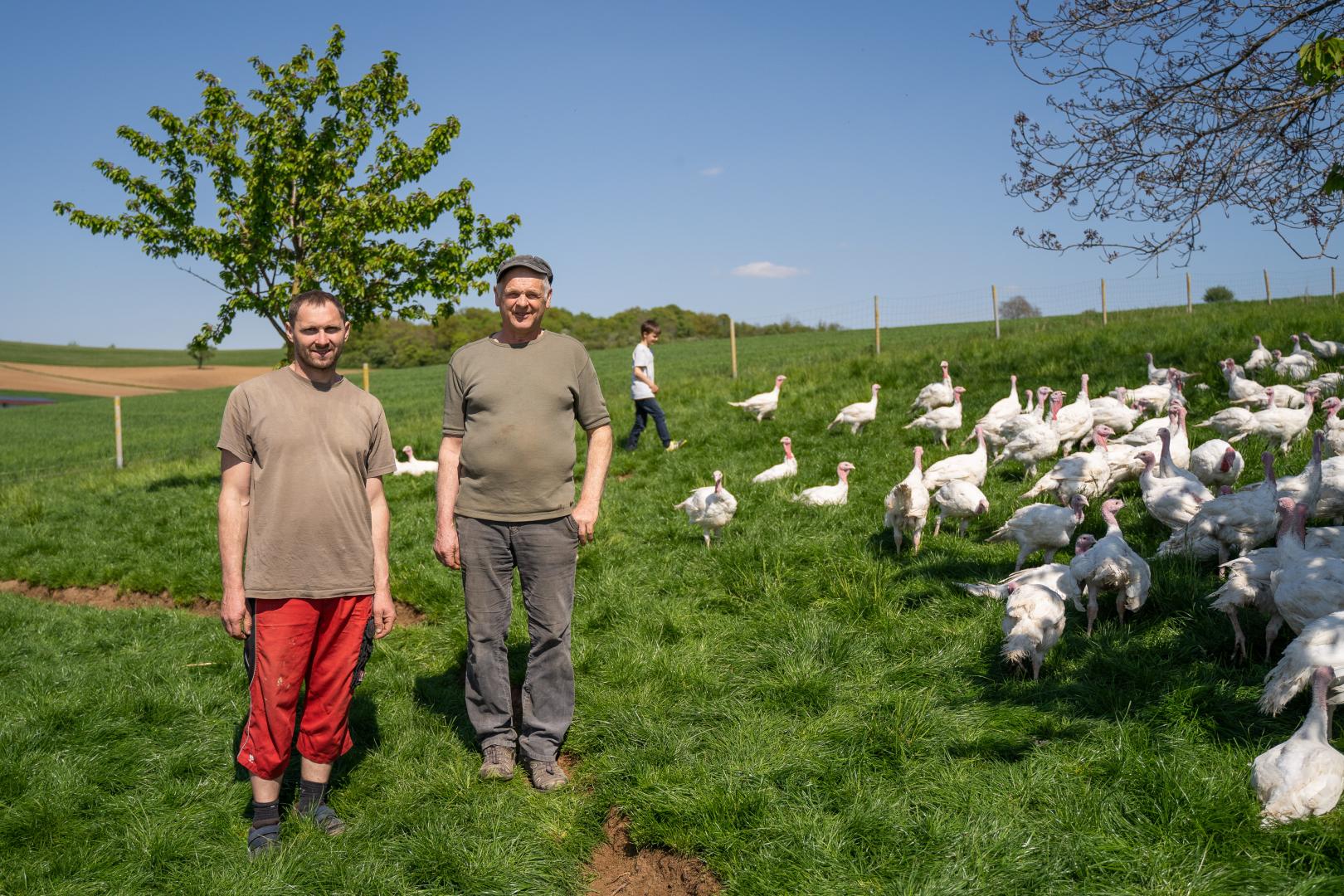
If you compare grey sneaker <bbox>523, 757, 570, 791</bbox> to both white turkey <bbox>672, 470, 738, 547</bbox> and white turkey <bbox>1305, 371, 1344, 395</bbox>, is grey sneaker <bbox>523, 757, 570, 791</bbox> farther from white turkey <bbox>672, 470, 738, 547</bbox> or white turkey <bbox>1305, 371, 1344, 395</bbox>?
white turkey <bbox>1305, 371, 1344, 395</bbox>

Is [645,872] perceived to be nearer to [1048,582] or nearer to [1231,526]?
[1048,582]

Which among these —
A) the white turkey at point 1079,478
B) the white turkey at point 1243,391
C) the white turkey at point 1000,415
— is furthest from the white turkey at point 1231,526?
the white turkey at point 1243,391

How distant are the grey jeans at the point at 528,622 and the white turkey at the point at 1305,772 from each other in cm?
304

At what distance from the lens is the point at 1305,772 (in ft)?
10.4

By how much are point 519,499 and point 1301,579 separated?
3977 mm

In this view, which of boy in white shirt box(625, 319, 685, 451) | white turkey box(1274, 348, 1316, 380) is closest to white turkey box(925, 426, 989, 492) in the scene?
boy in white shirt box(625, 319, 685, 451)

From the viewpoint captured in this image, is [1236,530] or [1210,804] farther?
[1236,530]

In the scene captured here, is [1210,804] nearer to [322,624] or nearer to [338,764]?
[322,624]

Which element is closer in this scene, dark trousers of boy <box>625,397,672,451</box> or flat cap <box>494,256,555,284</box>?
flat cap <box>494,256,555,284</box>

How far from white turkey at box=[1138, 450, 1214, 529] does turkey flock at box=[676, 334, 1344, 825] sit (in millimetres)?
11

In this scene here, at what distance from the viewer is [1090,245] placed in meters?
8.33

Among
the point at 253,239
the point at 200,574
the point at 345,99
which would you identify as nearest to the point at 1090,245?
the point at 200,574

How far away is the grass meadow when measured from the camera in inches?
129

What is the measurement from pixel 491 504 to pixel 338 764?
1696mm
